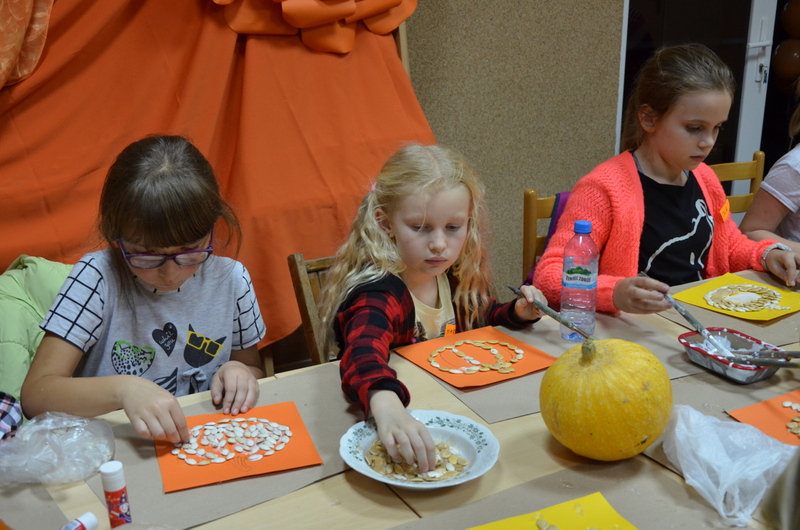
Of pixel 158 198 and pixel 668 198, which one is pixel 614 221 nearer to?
pixel 668 198

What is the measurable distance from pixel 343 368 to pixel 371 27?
142cm

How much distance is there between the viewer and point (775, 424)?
3.34 feet

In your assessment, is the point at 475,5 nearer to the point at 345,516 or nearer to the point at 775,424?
the point at 775,424


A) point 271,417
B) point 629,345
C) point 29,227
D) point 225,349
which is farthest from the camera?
point 29,227

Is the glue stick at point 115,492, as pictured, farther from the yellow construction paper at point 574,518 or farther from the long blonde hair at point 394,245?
the long blonde hair at point 394,245

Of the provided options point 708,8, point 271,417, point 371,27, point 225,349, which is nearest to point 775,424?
point 271,417

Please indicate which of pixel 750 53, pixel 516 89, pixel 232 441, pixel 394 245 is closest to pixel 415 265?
pixel 394 245

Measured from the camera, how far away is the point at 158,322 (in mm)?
1344

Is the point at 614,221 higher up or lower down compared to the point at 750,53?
lower down

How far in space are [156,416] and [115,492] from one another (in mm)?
261

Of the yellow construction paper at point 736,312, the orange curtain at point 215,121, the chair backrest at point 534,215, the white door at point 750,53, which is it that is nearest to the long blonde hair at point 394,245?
the chair backrest at point 534,215

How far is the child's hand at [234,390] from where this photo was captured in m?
1.09

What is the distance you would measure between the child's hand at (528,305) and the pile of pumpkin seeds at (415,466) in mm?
471

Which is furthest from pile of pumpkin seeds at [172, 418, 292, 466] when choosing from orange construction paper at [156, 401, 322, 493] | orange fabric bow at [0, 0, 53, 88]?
orange fabric bow at [0, 0, 53, 88]
